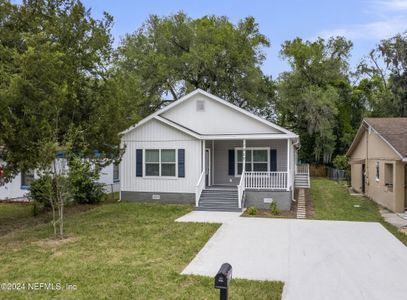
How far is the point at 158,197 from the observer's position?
58.0 ft

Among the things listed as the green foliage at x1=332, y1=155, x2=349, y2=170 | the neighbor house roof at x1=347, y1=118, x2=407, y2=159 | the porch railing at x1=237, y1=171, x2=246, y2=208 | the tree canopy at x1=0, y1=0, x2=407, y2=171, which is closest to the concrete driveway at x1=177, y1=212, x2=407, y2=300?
the porch railing at x1=237, y1=171, x2=246, y2=208

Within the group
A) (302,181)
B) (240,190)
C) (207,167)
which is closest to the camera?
(240,190)

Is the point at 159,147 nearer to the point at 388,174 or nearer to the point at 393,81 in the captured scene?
the point at 388,174

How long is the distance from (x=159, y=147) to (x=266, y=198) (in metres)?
5.35

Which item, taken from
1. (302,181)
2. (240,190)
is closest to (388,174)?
(240,190)

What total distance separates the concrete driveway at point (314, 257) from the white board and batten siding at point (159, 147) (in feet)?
15.4

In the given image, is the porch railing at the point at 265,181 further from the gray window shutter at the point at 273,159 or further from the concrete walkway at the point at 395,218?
the concrete walkway at the point at 395,218

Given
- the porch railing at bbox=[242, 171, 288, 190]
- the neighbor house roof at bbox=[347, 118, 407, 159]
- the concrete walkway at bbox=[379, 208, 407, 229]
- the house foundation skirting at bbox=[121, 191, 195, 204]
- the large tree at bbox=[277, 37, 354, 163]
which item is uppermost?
the large tree at bbox=[277, 37, 354, 163]

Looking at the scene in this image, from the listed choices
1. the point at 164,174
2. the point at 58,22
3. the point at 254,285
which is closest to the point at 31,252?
the point at 254,285

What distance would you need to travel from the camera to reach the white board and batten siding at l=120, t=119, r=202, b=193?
17328 millimetres

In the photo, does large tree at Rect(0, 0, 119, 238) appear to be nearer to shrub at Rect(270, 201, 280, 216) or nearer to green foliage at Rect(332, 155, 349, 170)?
shrub at Rect(270, 201, 280, 216)

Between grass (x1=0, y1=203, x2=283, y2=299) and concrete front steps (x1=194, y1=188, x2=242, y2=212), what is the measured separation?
274cm

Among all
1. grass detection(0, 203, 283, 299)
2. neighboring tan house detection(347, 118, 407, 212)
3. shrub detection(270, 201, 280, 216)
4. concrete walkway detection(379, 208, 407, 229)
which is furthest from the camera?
neighboring tan house detection(347, 118, 407, 212)

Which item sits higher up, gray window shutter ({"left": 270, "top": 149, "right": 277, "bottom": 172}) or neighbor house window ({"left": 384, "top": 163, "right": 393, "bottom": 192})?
gray window shutter ({"left": 270, "top": 149, "right": 277, "bottom": 172})
